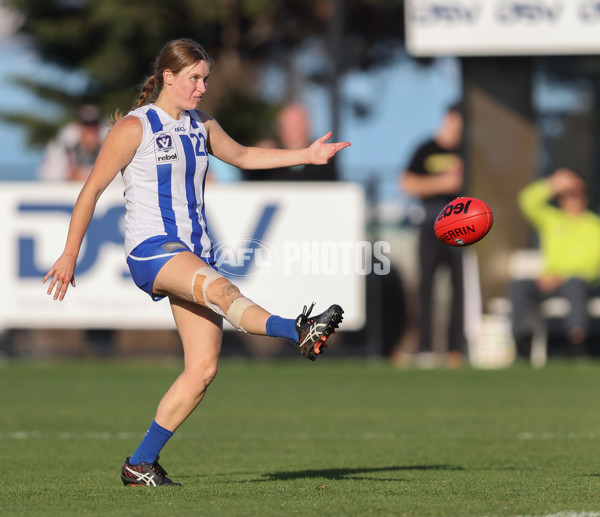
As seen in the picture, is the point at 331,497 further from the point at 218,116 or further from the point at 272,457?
the point at 218,116

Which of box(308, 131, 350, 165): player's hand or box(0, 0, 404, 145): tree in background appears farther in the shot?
box(0, 0, 404, 145): tree in background

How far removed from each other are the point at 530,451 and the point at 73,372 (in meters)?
7.72

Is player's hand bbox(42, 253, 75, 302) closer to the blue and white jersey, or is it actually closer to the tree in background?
the blue and white jersey

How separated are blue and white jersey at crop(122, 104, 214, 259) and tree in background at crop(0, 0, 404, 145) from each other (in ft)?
59.2

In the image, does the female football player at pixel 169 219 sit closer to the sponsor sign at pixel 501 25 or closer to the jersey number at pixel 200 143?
the jersey number at pixel 200 143

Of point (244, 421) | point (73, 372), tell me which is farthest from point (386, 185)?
point (244, 421)

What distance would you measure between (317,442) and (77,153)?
8.20 metres

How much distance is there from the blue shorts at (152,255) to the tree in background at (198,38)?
18.2 meters

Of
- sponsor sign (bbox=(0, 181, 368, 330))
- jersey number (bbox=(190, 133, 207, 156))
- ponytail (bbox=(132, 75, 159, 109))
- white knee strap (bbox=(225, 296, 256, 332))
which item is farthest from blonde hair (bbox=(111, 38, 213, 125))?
sponsor sign (bbox=(0, 181, 368, 330))

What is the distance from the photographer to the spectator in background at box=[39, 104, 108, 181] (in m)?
15.6

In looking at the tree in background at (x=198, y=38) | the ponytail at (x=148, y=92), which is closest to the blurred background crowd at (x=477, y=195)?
the tree in background at (x=198, y=38)

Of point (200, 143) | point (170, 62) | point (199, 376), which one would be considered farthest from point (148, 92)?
point (199, 376)

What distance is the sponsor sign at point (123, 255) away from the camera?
589 inches

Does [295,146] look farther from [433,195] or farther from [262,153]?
[262,153]
